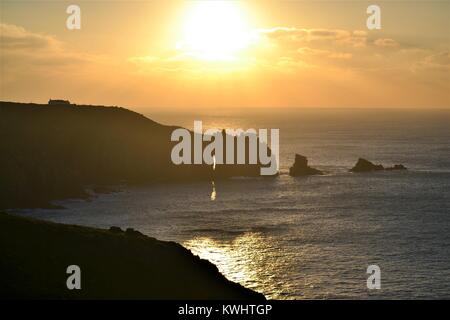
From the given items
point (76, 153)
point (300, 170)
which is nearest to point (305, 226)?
point (300, 170)

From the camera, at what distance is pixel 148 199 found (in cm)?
12388

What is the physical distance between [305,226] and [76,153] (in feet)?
236

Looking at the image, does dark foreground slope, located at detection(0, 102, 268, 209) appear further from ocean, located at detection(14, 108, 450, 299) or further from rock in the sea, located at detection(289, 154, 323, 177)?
rock in the sea, located at detection(289, 154, 323, 177)

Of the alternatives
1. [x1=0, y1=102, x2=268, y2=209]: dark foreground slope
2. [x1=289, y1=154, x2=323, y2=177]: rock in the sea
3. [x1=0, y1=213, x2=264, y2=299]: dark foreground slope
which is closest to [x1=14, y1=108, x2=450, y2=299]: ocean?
[x1=289, y1=154, x2=323, y2=177]: rock in the sea

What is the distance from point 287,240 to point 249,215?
71.4 feet

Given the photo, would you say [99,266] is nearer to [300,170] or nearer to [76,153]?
[76,153]

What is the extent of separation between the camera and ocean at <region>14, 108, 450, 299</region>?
67250 mm

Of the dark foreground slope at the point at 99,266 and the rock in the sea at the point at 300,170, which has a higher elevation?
the rock in the sea at the point at 300,170

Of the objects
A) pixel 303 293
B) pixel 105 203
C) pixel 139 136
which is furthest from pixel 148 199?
pixel 303 293

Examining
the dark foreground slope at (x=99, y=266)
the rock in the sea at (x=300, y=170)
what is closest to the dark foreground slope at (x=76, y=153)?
the rock in the sea at (x=300, y=170)

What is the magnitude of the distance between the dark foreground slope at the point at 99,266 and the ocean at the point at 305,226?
43.6ft

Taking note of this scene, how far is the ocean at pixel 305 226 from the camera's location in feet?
221

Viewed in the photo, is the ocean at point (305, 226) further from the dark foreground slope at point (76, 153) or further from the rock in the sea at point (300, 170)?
the dark foreground slope at point (76, 153)
